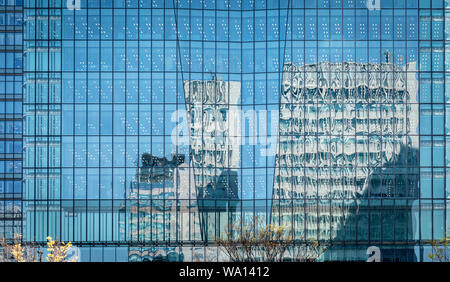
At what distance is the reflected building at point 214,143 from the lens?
41.6m

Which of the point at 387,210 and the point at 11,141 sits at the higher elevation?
the point at 11,141

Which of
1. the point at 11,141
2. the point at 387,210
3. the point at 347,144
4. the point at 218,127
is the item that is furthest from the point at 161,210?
the point at 387,210

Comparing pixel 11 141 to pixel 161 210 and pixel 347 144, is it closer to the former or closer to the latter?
pixel 161 210

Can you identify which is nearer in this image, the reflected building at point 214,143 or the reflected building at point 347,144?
the reflected building at point 214,143

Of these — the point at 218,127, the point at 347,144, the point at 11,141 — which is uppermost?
the point at 218,127

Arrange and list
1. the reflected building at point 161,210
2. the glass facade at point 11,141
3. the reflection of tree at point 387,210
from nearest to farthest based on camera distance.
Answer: the reflected building at point 161,210 < the reflection of tree at point 387,210 < the glass facade at point 11,141

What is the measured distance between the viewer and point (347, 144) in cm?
4188

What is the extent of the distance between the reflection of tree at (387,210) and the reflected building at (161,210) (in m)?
10.6

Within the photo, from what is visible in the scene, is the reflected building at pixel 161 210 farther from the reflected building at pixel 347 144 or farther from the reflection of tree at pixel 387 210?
the reflection of tree at pixel 387 210

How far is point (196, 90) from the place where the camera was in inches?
1640

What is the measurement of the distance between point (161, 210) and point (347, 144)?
14250 millimetres

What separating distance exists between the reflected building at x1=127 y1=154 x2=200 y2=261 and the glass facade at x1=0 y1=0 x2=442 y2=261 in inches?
4.0

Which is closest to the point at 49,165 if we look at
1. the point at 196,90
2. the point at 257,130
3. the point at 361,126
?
the point at 196,90

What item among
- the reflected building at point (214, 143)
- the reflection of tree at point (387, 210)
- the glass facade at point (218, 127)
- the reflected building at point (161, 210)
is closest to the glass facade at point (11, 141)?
the glass facade at point (218, 127)
